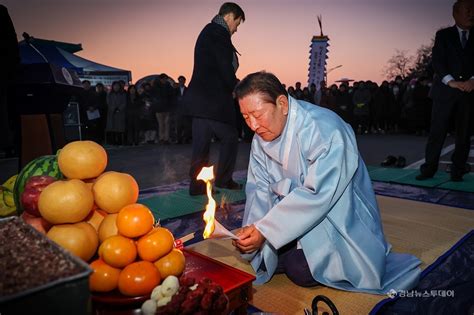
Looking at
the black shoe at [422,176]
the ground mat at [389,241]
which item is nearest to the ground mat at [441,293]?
the ground mat at [389,241]

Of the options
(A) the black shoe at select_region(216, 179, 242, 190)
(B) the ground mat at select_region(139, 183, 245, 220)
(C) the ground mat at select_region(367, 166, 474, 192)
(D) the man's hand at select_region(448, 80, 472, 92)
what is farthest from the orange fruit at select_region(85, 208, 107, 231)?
(D) the man's hand at select_region(448, 80, 472, 92)

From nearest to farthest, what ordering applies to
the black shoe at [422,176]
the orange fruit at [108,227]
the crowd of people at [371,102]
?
1. the orange fruit at [108,227]
2. the black shoe at [422,176]
3. the crowd of people at [371,102]

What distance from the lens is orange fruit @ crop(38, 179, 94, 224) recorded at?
4.93ft

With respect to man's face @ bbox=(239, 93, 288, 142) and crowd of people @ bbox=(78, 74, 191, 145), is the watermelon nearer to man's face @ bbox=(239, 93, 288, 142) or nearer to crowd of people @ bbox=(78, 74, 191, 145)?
man's face @ bbox=(239, 93, 288, 142)

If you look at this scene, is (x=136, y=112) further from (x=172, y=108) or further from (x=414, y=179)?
(x=414, y=179)

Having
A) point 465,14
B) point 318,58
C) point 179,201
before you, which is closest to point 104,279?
point 179,201

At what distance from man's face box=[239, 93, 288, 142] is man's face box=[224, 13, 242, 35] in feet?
8.96

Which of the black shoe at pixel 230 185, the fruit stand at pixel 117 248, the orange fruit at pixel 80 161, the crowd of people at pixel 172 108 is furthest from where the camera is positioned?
→ the crowd of people at pixel 172 108

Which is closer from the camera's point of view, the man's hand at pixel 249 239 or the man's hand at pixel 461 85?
the man's hand at pixel 249 239

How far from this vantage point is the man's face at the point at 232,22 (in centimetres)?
470

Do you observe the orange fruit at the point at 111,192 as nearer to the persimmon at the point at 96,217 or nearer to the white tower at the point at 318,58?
the persimmon at the point at 96,217

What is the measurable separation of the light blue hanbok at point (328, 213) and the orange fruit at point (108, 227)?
935 millimetres

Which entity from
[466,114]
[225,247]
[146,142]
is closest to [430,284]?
[225,247]

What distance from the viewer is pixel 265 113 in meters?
2.29
